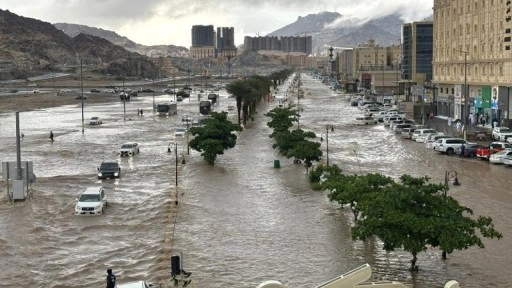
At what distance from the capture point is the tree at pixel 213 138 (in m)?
43.5

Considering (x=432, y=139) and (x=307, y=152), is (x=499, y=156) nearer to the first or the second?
(x=432, y=139)

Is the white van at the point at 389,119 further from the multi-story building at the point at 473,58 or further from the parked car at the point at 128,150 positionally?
the parked car at the point at 128,150

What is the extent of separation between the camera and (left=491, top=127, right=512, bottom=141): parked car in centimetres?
5166

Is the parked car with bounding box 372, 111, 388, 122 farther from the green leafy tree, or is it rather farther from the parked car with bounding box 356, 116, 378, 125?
the green leafy tree

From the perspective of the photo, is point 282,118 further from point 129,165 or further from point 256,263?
point 256,263

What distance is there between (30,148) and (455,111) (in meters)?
41.7

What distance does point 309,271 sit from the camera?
20.8 meters

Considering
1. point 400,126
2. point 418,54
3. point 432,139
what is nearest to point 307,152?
point 432,139

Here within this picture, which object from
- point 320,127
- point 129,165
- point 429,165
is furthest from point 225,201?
point 320,127

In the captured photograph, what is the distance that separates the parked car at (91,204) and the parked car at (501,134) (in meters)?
32.3

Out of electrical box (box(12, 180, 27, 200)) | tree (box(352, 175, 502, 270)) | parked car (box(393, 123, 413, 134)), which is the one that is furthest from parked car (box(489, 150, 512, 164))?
electrical box (box(12, 180, 27, 200))

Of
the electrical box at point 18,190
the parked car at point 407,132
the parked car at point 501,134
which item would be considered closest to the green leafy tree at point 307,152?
the electrical box at point 18,190

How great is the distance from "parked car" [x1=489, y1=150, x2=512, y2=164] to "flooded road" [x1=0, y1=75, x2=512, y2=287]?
622 mm

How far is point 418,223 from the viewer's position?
62.6 feet
